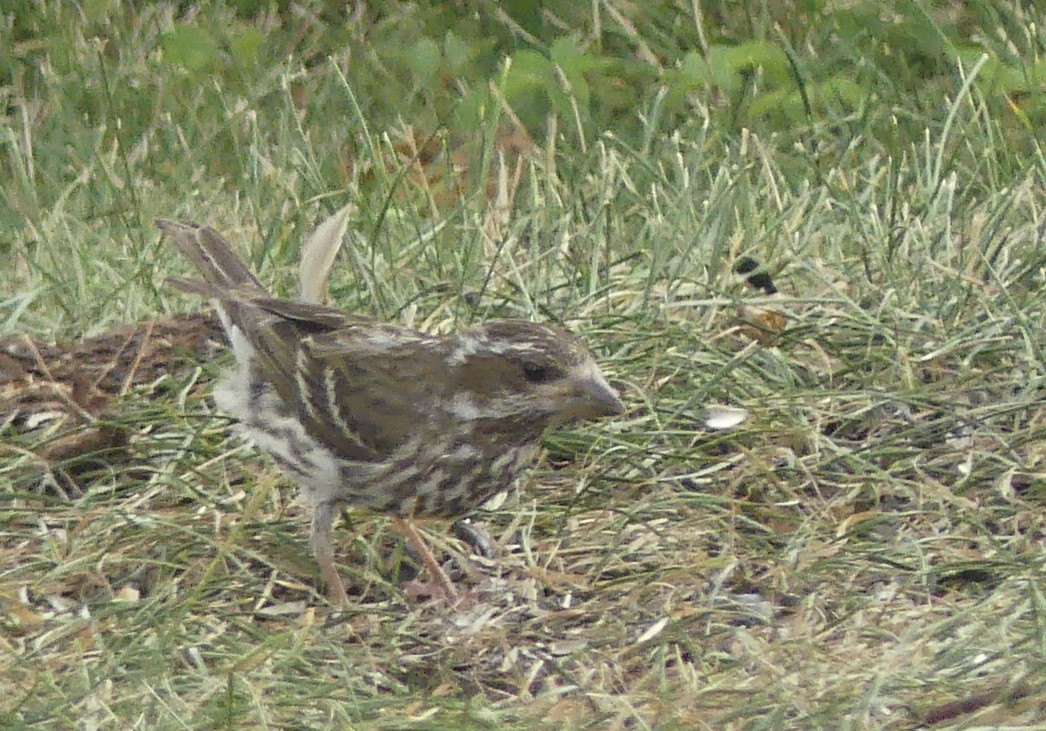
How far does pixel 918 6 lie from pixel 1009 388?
103 inches

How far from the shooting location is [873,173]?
583 cm

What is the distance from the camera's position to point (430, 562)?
4.36m

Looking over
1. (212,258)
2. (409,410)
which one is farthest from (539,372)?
(212,258)

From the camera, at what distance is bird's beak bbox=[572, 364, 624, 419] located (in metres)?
4.09

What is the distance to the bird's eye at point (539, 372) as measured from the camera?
13.6 feet

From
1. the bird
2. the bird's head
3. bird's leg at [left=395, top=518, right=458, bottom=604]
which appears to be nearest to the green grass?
bird's leg at [left=395, top=518, right=458, bottom=604]

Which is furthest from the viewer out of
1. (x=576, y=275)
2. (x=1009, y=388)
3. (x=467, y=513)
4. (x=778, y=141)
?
(x=778, y=141)

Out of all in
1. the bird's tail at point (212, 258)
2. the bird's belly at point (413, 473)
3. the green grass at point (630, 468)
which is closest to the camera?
the green grass at point (630, 468)

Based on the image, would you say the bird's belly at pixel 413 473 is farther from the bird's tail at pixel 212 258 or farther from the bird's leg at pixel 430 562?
the bird's tail at pixel 212 258

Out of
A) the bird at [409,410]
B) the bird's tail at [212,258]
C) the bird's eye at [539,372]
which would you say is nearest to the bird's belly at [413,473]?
the bird at [409,410]

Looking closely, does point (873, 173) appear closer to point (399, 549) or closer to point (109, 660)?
point (399, 549)

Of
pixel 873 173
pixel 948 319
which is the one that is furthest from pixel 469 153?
pixel 948 319

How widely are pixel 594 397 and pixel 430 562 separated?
1.79 ft

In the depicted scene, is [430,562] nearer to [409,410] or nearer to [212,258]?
[409,410]
